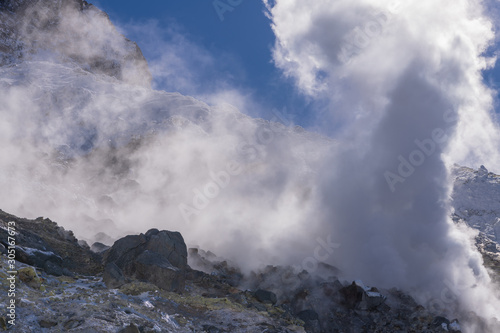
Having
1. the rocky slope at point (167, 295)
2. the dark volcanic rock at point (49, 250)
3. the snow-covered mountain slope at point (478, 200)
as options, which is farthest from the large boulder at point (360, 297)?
the snow-covered mountain slope at point (478, 200)

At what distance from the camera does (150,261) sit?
14.0 meters

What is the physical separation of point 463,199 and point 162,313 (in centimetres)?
4837

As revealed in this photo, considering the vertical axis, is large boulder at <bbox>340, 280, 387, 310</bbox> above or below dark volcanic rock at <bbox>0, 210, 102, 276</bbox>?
above

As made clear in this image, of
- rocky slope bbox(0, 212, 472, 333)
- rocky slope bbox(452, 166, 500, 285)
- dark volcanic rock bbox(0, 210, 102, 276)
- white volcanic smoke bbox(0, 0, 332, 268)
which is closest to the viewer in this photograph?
rocky slope bbox(0, 212, 472, 333)

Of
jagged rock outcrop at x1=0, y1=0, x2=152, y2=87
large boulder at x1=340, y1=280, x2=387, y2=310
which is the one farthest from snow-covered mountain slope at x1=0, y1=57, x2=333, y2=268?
jagged rock outcrop at x1=0, y1=0, x2=152, y2=87

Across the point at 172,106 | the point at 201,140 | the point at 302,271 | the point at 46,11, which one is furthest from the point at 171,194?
the point at 46,11

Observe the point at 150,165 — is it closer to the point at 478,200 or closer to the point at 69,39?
the point at 478,200

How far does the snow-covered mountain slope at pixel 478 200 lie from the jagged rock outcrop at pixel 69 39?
64.2 m

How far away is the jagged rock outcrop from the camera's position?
6796 cm

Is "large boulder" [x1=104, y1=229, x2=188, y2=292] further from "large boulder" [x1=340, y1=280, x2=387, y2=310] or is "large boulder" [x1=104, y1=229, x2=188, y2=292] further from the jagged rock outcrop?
the jagged rock outcrop

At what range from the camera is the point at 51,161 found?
40094 mm

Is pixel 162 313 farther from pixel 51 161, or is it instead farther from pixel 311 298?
pixel 51 161

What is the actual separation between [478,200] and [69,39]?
72556 mm

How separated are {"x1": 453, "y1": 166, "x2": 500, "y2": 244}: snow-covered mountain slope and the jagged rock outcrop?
2529 inches
